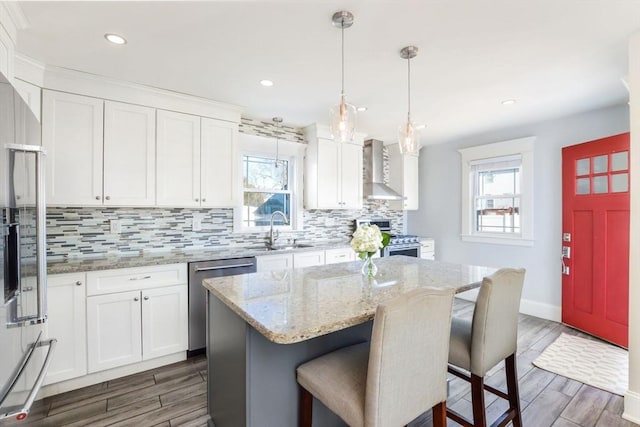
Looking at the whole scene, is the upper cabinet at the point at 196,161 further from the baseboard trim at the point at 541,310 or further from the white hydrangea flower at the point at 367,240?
the baseboard trim at the point at 541,310

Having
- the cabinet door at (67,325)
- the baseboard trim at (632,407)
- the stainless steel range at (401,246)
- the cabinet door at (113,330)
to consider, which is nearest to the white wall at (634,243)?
the baseboard trim at (632,407)

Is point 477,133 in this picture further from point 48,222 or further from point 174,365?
point 48,222

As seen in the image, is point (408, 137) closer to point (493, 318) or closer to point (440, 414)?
point (493, 318)

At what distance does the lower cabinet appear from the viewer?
7.57 ft

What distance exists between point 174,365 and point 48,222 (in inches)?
64.1

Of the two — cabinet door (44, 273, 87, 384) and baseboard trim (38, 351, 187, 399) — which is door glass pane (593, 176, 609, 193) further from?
cabinet door (44, 273, 87, 384)

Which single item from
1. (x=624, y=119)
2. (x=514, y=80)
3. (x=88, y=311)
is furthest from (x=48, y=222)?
(x=624, y=119)

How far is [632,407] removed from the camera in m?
1.94

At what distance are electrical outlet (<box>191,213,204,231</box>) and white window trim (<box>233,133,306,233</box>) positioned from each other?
0.39 meters

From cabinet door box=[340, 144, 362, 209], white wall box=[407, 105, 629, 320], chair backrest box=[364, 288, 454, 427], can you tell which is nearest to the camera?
chair backrest box=[364, 288, 454, 427]

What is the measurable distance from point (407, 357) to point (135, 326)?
2.31 m

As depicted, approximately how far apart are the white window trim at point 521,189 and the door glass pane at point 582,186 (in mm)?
523

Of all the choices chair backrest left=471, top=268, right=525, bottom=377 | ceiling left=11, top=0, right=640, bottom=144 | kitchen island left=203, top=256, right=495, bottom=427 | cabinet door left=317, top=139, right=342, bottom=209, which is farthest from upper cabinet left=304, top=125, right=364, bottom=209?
chair backrest left=471, top=268, right=525, bottom=377

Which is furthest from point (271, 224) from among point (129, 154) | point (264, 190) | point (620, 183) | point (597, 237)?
point (620, 183)
